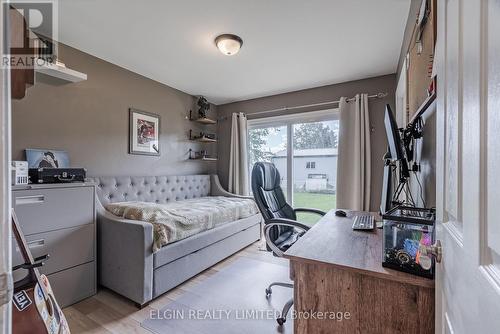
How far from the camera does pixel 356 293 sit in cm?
91

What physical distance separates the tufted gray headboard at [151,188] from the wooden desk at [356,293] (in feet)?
7.44

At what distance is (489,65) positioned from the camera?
37 centimetres

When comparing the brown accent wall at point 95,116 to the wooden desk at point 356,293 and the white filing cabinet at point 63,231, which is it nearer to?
the white filing cabinet at point 63,231

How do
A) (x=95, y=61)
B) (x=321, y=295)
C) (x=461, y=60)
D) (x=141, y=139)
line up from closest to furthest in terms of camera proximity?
(x=461, y=60) < (x=321, y=295) < (x=95, y=61) < (x=141, y=139)

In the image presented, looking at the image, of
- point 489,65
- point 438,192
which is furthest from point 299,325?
point 489,65

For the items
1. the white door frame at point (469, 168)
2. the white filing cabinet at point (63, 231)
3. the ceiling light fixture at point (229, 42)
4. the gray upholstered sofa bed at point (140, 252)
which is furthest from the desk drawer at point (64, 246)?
the white door frame at point (469, 168)

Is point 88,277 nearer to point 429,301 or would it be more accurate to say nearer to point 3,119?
point 3,119

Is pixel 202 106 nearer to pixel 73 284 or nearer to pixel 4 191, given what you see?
pixel 73 284

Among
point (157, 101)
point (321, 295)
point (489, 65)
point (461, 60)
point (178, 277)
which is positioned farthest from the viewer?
point (157, 101)

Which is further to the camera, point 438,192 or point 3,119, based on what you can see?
point 438,192

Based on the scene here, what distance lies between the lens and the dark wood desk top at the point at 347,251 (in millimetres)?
827

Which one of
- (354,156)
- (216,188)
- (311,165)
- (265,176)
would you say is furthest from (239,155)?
(265,176)

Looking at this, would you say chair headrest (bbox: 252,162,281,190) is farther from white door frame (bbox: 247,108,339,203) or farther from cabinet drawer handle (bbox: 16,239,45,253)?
cabinet drawer handle (bbox: 16,239,45,253)

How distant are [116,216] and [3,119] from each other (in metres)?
2.00
